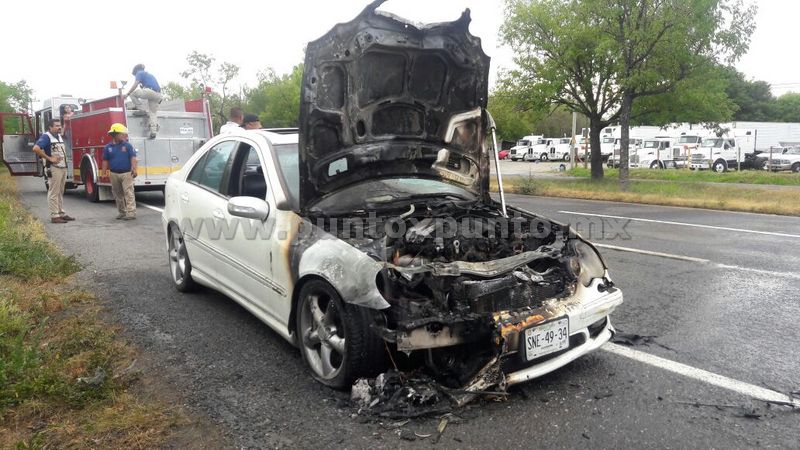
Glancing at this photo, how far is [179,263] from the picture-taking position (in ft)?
19.0

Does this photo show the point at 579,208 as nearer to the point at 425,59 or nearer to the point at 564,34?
the point at 564,34

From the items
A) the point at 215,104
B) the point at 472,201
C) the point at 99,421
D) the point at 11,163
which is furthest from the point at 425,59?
the point at 215,104

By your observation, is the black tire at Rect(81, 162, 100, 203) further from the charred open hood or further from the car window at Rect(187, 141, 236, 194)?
the charred open hood

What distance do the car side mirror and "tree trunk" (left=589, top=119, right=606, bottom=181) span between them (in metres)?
19.3

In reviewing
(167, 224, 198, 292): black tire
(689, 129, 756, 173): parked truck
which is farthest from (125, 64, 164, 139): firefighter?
(689, 129, 756, 173): parked truck

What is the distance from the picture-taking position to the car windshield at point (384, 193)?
423 centimetres

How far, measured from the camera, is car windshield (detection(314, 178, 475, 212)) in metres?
4.23

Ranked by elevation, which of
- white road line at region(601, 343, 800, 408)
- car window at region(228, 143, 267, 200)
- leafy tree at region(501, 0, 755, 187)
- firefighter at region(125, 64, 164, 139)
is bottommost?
white road line at region(601, 343, 800, 408)

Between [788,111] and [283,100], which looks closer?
[283,100]

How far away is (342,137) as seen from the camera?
14.0ft

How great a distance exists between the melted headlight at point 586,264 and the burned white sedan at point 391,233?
12 millimetres

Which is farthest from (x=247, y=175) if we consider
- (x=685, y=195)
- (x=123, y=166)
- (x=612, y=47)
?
(x=612, y=47)

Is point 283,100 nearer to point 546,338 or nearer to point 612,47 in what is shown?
point 612,47

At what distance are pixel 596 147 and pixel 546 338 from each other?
20350 mm
